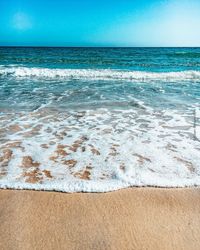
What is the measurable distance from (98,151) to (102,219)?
1672mm

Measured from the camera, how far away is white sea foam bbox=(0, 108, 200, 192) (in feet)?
10.5

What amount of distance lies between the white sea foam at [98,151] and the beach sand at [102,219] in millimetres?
201

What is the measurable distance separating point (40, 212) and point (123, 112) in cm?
427

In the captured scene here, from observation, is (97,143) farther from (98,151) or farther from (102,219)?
(102,219)

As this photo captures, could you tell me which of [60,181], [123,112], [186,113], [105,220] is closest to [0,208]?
[60,181]

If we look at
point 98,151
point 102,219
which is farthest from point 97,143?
point 102,219

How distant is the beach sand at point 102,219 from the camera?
2203 millimetres

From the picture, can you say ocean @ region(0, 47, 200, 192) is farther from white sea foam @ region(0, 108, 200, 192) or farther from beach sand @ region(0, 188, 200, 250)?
beach sand @ region(0, 188, 200, 250)

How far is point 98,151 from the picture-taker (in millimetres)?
4105

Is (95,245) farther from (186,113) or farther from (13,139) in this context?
(186,113)

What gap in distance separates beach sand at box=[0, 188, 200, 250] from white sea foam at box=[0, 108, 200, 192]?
201 millimetres

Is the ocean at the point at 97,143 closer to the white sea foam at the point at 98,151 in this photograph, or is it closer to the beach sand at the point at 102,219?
the white sea foam at the point at 98,151

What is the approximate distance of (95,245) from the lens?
2.17 m

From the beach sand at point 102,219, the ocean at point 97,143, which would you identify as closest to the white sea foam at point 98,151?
the ocean at point 97,143
